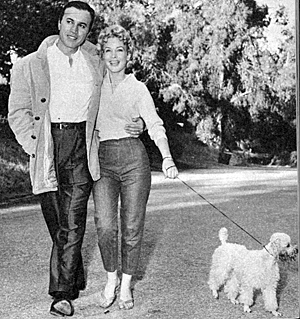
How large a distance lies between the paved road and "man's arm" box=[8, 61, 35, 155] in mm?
257

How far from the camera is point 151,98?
187cm

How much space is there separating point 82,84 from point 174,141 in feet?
1.31

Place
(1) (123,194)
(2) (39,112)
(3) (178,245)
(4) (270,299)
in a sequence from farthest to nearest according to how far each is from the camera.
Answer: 1. (3) (178,245)
2. (4) (270,299)
3. (1) (123,194)
4. (2) (39,112)

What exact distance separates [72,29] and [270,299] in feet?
3.57

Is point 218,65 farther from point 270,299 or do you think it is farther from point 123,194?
point 270,299

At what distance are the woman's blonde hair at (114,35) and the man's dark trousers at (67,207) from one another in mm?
273

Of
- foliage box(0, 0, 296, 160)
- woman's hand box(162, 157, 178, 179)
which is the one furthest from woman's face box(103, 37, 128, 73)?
woman's hand box(162, 157, 178, 179)

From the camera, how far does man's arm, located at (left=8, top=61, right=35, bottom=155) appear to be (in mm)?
A: 1760

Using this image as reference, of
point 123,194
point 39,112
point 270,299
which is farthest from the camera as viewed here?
point 270,299

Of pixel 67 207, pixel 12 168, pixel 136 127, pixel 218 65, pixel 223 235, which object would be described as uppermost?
pixel 218 65

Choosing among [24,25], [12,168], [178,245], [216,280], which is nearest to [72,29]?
[24,25]

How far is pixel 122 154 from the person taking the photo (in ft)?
5.97

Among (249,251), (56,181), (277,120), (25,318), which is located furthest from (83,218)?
(277,120)

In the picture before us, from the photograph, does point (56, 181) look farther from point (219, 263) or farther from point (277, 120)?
point (277, 120)
